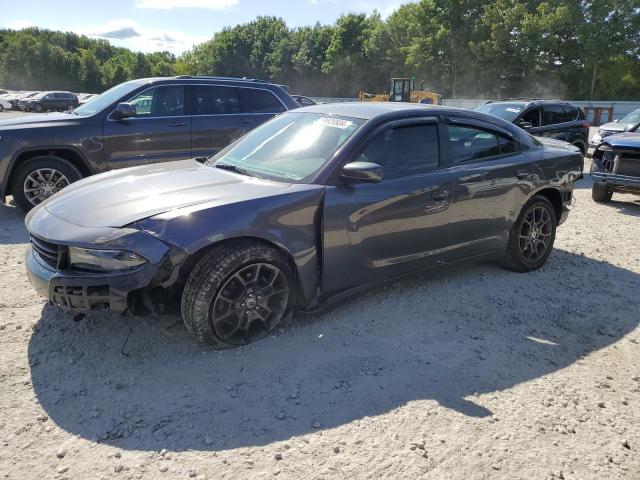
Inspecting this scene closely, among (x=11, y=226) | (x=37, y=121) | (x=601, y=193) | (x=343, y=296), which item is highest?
(x=37, y=121)

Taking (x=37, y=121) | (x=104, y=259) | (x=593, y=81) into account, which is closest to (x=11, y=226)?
(x=37, y=121)

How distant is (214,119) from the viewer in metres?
7.73

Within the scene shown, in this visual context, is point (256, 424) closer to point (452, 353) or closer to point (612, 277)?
point (452, 353)

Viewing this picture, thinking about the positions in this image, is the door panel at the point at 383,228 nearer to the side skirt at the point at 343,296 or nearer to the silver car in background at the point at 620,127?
the side skirt at the point at 343,296

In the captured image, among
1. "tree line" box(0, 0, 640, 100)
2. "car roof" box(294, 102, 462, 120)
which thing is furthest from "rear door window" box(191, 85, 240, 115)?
"tree line" box(0, 0, 640, 100)

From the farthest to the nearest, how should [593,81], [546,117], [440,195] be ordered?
[593,81] < [546,117] < [440,195]

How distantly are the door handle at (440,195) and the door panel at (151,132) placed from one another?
4.49 m

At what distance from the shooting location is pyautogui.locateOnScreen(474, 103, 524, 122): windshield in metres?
10.8

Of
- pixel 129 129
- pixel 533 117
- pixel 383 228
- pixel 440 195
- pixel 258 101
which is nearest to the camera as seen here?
pixel 383 228

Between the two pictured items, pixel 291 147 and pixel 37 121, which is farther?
pixel 37 121

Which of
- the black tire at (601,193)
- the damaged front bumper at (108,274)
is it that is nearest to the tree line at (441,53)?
the black tire at (601,193)

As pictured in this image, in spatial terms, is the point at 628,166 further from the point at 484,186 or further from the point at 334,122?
the point at 334,122

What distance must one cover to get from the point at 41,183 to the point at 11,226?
0.66 meters

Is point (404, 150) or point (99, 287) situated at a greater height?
point (404, 150)
